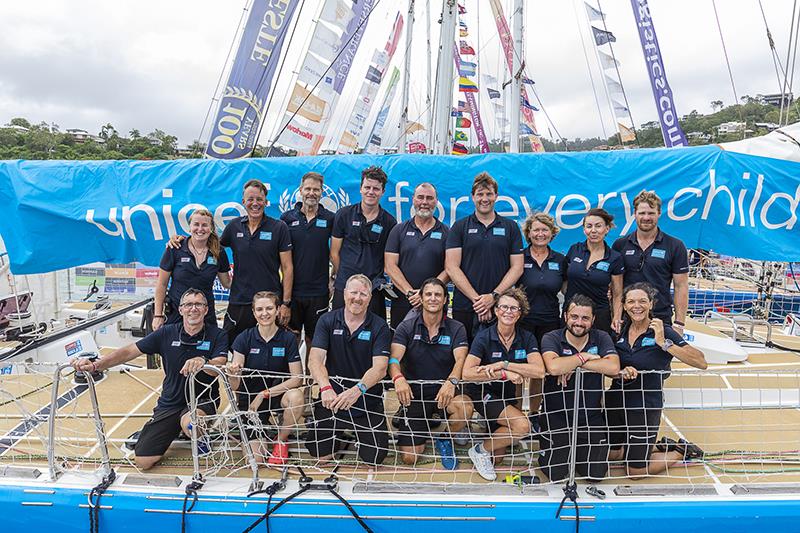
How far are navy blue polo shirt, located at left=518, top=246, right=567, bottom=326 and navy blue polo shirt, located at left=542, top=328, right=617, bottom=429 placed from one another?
1.65 ft

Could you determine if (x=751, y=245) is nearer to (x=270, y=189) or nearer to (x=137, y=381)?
(x=270, y=189)

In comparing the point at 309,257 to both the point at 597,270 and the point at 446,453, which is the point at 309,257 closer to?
the point at 446,453

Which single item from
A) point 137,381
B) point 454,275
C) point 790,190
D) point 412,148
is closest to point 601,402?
point 454,275

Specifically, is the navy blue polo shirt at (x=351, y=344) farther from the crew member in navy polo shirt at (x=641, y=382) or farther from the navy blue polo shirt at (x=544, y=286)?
the crew member in navy polo shirt at (x=641, y=382)

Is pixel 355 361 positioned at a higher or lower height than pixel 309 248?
lower

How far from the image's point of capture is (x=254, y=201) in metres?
4.50

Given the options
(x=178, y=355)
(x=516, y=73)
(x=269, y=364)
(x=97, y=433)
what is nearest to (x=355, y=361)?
(x=269, y=364)

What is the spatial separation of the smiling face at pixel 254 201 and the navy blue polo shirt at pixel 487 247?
174cm

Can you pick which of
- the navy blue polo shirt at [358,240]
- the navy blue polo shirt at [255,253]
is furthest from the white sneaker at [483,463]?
the navy blue polo shirt at [255,253]

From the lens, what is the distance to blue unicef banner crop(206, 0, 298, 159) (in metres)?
8.14

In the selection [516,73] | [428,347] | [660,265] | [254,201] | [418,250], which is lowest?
[428,347]

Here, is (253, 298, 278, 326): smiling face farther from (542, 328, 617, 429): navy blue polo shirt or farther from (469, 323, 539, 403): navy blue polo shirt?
(542, 328, 617, 429): navy blue polo shirt

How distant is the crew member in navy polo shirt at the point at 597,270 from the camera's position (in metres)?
4.11

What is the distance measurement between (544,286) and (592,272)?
41 cm
